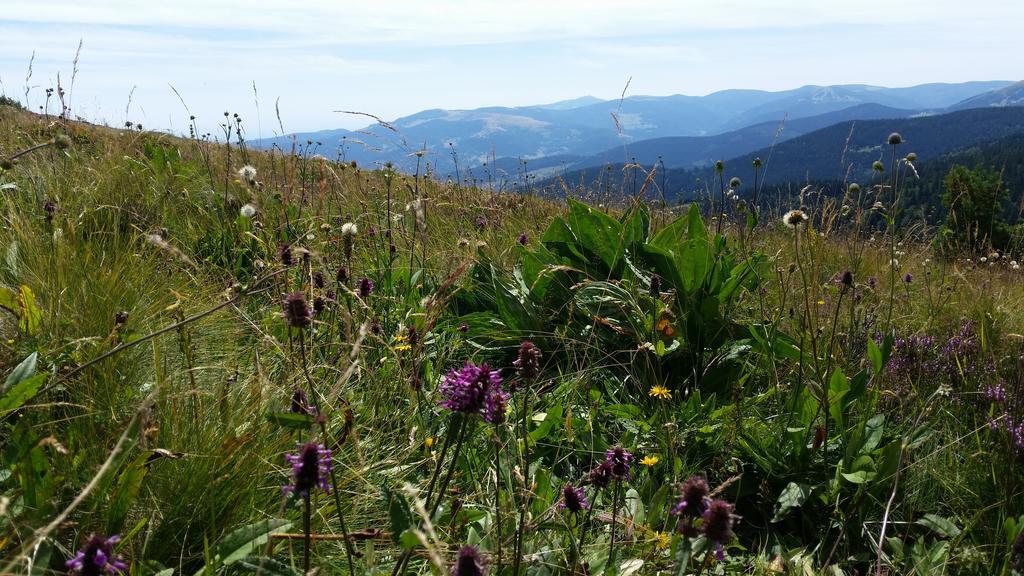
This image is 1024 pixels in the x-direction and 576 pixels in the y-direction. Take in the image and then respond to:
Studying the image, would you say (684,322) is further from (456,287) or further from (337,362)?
(337,362)

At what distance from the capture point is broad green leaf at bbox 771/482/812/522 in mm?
1951

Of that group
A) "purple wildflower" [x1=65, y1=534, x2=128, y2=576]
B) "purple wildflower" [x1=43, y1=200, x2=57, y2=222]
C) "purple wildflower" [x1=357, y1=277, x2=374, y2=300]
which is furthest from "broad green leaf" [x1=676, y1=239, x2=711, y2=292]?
"purple wildflower" [x1=43, y1=200, x2=57, y2=222]

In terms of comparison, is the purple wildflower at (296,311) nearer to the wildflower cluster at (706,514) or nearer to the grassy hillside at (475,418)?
the grassy hillside at (475,418)

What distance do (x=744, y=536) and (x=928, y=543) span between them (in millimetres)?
503

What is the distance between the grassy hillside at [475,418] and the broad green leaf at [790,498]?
1 cm

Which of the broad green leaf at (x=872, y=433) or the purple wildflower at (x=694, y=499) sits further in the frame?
the broad green leaf at (x=872, y=433)

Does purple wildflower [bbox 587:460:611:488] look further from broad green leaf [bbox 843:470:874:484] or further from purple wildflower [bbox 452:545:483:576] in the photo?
broad green leaf [bbox 843:470:874:484]

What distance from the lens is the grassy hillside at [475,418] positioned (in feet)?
4.23

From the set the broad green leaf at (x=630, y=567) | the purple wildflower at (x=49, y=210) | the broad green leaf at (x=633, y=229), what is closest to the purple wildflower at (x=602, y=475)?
the broad green leaf at (x=630, y=567)

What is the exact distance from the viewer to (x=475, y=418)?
1778mm

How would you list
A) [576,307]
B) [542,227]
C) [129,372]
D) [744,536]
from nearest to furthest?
[129,372]
[744,536]
[576,307]
[542,227]

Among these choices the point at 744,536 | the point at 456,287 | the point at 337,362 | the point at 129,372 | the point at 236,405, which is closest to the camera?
the point at 236,405

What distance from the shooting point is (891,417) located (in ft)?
8.04

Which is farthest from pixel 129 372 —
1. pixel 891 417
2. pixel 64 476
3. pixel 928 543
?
pixel 891 417
